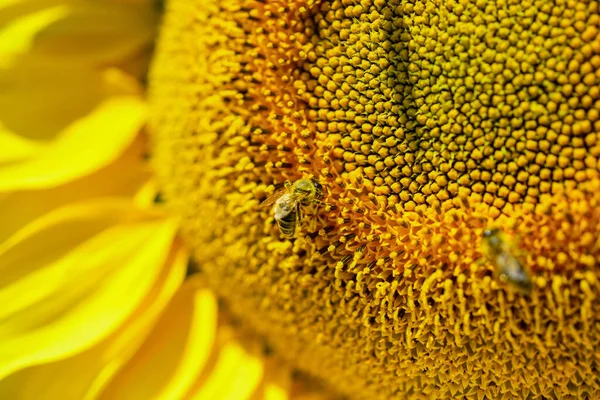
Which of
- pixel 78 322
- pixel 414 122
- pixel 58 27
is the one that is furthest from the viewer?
pixel 58 27

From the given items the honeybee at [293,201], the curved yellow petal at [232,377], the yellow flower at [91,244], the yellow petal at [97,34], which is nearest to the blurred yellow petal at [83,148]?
the yellow flower at [91,244]

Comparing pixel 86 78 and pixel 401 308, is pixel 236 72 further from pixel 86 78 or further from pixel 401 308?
pixel 86 78

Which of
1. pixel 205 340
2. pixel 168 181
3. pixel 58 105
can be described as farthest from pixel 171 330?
pixel 58 105

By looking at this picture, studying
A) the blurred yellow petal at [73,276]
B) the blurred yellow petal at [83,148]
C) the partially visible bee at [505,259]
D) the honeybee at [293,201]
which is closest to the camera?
the partially visible bee at [505,259]

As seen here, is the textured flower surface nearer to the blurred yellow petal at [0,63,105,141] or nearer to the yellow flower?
the yellow flower

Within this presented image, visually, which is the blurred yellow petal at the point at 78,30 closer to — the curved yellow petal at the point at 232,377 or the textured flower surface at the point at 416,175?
the textured flower surface at the point at 416,175

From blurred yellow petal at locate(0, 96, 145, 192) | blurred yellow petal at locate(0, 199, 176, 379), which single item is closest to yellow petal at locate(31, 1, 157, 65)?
blurred yellow petal at locate(0, 96, 145, 192)

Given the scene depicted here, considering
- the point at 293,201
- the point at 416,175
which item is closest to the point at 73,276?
A: the point at 293,201
